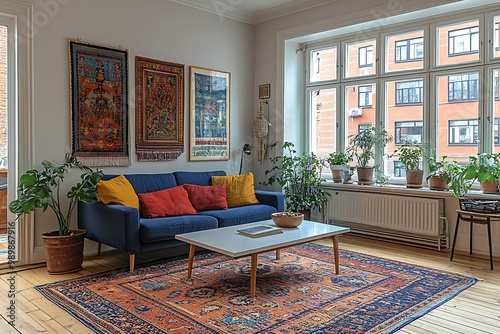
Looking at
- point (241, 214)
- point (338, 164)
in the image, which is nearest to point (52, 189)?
point (241, 214)

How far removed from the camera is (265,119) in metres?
6.03

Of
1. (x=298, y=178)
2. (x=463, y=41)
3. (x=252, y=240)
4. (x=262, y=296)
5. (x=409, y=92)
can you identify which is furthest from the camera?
(x=298, y=178)

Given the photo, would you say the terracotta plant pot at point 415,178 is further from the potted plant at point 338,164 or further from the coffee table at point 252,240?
the coffee table at point 252,240

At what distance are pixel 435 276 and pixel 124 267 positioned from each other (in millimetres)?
2842

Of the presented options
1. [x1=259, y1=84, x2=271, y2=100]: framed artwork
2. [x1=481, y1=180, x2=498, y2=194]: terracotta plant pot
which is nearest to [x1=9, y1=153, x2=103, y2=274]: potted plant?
[x1=259, y1=84, x2=271, y2=100]: framed artwork

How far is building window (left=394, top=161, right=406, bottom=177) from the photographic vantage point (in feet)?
17.3

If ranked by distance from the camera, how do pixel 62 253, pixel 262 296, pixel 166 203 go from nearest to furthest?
pixel 262 296
pixel 62 253
pixel 166 203

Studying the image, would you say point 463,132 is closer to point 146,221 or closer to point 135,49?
point 146,221

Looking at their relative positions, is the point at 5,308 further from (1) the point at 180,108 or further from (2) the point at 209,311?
(1) the point at 180,108

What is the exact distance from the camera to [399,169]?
5.29 meters

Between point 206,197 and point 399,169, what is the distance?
2.46 metres

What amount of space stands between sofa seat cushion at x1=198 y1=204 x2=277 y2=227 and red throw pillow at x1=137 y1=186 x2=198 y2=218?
219 mm

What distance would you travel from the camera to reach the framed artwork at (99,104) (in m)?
4.34

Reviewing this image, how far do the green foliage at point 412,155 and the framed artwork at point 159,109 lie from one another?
2713 millimetres
